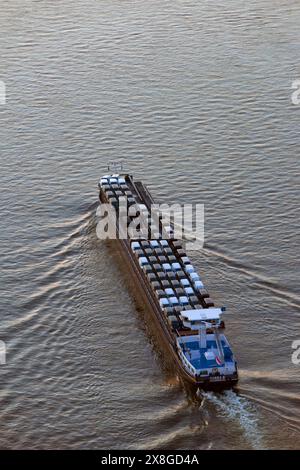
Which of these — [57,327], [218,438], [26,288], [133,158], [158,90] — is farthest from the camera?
[158,90]

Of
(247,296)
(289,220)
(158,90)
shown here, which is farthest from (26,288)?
(158,90)

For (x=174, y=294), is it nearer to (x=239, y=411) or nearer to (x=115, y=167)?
(x=239, y=411)

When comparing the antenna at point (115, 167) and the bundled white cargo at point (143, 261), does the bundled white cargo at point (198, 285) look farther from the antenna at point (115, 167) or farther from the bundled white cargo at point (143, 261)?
the antenna at point (115, 167)

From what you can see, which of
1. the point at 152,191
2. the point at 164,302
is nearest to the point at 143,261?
the point at 164,302

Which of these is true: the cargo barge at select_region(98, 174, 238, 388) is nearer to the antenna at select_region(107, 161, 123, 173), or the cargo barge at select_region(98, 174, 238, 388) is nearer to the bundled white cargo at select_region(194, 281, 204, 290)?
the bundled white cargo at select_region(194, 281, 204, 290)

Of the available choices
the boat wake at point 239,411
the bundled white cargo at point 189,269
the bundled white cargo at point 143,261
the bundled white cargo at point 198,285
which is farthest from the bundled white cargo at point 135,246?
the boat wake at point 239,411

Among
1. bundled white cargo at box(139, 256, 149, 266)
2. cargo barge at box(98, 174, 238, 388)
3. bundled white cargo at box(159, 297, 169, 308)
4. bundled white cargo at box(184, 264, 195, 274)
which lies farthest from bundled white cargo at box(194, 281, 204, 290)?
bundled white cargo at box(139, 256, 149, 266)
